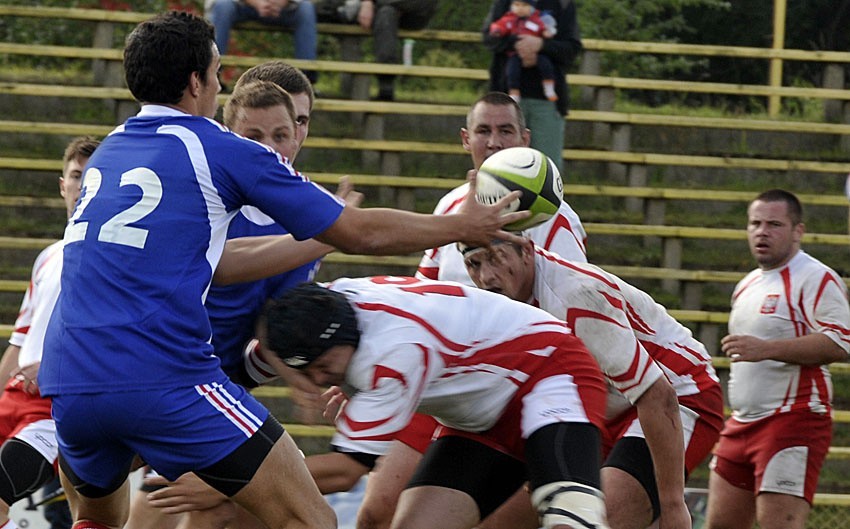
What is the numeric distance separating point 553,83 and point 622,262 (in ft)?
5.73

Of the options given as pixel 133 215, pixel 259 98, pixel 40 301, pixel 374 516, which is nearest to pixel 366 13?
pixel 40 301

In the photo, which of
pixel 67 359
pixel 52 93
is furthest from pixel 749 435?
pixel 52 93

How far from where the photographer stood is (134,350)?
3.80 meters

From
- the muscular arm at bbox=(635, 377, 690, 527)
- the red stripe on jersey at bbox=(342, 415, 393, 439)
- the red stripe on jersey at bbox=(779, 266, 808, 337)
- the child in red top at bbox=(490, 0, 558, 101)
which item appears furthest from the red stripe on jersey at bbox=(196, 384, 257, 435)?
the child in red top at bbox=(490, 0, 558, 101)

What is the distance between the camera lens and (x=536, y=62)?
8.77 m

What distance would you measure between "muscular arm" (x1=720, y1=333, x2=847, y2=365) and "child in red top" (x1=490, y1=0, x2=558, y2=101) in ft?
8.66

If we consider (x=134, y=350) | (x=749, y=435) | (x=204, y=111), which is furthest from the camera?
(x=749, y=435)

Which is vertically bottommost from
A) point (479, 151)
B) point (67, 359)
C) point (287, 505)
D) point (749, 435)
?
point (749, 435)

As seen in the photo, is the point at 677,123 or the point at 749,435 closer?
the point at 749,435

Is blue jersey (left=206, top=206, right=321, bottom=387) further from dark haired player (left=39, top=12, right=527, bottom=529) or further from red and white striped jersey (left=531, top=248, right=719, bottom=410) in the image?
red and white striped jersey (left=531, top=248, right=719, bottom=410)

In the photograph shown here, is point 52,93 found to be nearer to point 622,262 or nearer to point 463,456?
point 622,262

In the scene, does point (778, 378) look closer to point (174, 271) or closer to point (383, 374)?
point (383, 374)

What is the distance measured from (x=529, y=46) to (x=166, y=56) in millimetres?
4996

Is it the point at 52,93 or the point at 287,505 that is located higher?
the point at 52,93
